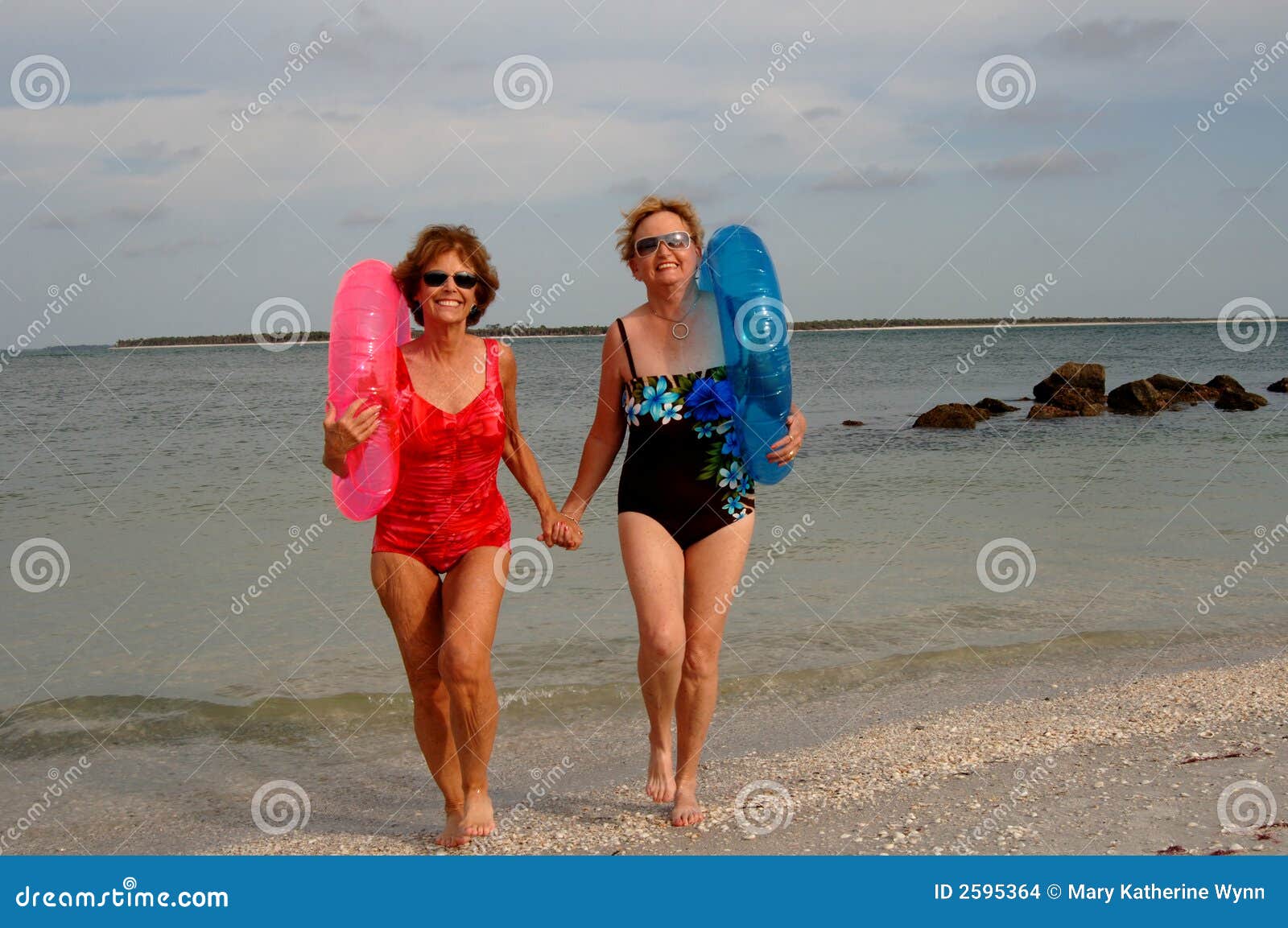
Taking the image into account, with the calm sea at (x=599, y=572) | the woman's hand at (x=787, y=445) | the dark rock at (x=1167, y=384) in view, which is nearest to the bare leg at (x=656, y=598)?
the woman's hand at (x=787, y=445)

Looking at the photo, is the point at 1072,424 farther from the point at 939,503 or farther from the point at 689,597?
the point at 689,597

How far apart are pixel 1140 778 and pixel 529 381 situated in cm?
3609

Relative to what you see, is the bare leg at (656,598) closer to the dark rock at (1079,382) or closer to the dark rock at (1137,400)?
the dark rock at (1137,400)

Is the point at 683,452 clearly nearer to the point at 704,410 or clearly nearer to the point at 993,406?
the point at 704,410

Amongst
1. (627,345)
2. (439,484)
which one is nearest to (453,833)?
(439,484)

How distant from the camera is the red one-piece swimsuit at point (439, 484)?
4.14 metres

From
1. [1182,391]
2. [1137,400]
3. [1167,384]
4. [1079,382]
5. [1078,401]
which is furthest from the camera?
[1167,384]

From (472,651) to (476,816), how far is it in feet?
2.48

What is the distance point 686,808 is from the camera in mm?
4473

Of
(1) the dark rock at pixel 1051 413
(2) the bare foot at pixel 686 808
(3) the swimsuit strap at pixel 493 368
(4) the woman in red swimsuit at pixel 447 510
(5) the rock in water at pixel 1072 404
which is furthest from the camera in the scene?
(5) the rock in water at pixel 1072 404

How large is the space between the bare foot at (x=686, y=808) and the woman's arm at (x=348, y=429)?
1.88 m

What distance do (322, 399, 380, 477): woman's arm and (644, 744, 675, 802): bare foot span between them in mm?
1720

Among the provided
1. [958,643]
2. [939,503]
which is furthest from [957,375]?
[958,643]

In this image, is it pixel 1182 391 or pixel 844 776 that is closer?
pixel 844 776
